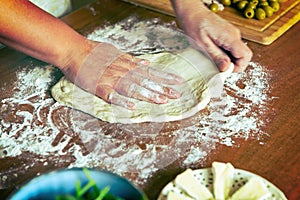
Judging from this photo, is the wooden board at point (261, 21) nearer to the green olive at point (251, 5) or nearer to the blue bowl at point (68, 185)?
the green olive at point (251, 5)

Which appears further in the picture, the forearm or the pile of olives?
the pile of olives

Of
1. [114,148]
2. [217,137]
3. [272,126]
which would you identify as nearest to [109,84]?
[114,148]

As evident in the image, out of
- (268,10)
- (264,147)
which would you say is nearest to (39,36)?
(264,147)

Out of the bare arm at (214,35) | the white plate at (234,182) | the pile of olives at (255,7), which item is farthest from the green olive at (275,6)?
the white plate at (234,182)

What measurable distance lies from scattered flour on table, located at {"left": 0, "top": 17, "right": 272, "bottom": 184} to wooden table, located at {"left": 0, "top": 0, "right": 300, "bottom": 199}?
0.01 metres

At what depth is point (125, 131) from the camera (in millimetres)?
1149

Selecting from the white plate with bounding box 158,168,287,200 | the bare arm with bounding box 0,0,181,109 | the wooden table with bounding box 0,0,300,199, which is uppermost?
the bare arm with bounding box 0,0,181,109

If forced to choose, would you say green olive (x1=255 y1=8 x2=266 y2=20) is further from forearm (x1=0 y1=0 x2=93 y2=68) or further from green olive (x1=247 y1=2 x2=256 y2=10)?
forearm (x1=0 y1=0 x2=93 y2=68)

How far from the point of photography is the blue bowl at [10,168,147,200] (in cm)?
78

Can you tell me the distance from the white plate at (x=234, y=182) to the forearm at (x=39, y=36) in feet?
Result: 1.60

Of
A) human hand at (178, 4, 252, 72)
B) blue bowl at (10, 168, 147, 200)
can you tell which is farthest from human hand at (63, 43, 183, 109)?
blue bowl at (10, 168, 147, 200)

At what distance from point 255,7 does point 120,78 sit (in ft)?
1.89

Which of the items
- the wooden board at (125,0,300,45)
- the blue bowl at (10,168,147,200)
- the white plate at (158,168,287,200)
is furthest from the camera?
the wooden board at (125,0,300,45)

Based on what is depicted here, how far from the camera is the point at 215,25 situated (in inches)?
54.1
